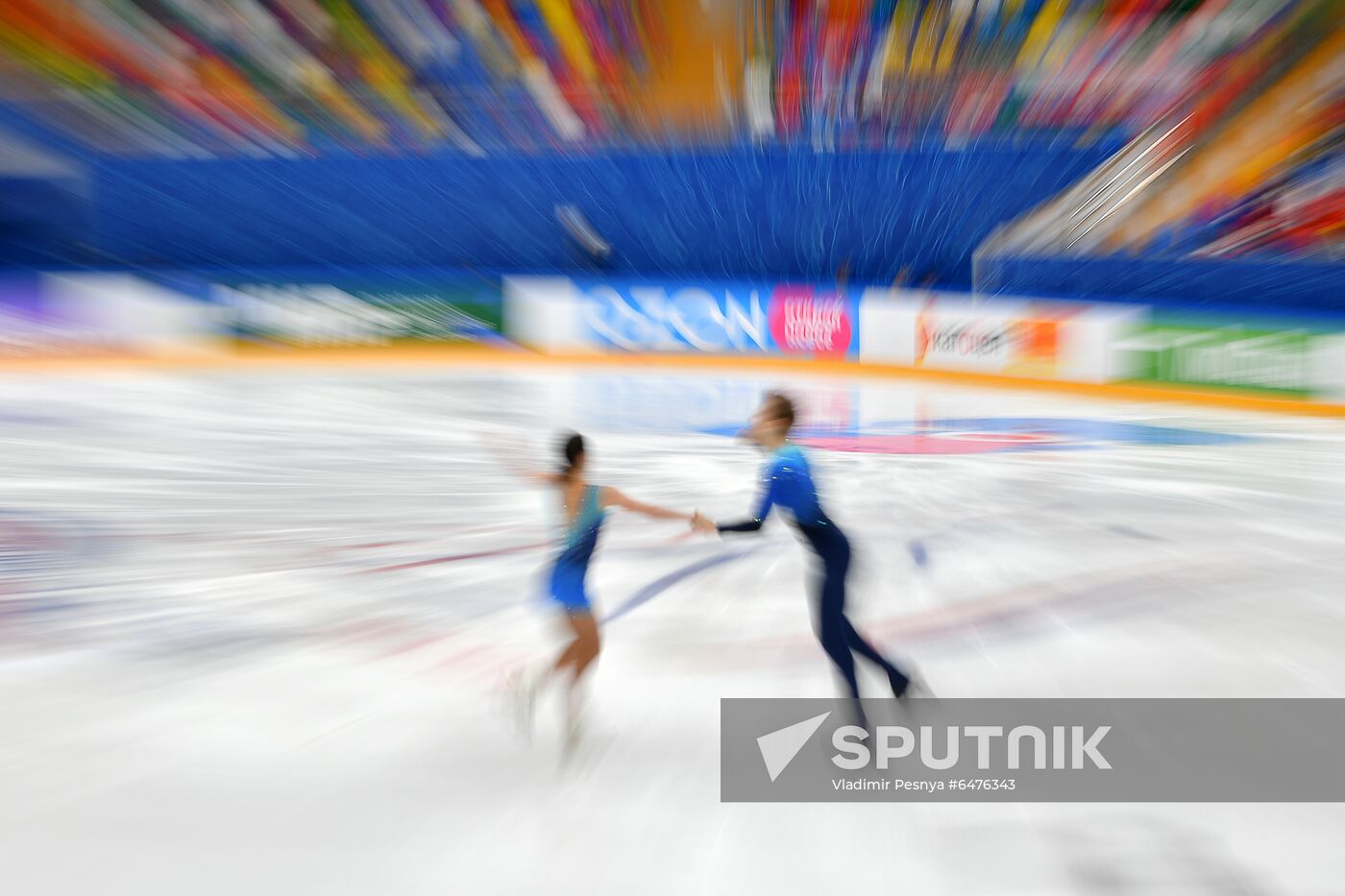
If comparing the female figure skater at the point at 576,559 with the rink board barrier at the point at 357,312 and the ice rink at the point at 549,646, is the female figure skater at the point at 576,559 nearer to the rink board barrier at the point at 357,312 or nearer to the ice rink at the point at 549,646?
the ice rink at the point at 549,646

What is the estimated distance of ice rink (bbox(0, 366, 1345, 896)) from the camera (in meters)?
1.60

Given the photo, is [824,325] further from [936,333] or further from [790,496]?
[790,496]

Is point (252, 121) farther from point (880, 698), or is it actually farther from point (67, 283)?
point (880, 698)

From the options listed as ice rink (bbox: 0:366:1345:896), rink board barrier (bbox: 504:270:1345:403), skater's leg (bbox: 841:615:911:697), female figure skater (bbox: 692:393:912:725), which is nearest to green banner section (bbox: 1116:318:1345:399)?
rink board barrier (bbox: 504:270:1345:403)

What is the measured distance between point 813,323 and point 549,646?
7006 millimetres

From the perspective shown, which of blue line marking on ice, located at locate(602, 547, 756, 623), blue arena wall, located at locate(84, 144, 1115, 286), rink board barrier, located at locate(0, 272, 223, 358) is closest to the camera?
blue line marking on ice, located at locate(602, 547, 756, 623)

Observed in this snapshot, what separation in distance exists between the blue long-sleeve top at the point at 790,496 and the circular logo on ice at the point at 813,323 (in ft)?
23.3

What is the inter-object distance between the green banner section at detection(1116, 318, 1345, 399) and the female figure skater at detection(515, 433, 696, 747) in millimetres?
7899

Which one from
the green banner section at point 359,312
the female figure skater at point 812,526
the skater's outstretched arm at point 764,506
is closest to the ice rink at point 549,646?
the female figure skater at point 812,526

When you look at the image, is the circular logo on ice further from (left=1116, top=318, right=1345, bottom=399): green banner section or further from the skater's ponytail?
the skater's ponytail

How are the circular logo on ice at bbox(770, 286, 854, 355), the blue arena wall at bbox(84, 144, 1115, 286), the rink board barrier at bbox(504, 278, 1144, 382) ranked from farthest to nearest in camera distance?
the blue arena wall at bbox(84, 144, 1115, 286) < the circular logo on ice at bbox(770, 286, 854, 355) < the rink board barrier at bbox(504, 278, 1144, 382)

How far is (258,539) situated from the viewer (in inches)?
132

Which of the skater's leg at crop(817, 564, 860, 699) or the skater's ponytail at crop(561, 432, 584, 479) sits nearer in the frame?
the skater's ponytail at crop(561, 432, 584, 479)

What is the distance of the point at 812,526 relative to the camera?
6.37ft
